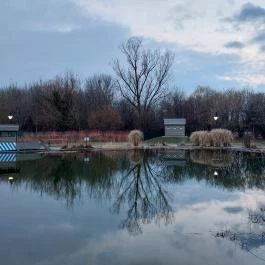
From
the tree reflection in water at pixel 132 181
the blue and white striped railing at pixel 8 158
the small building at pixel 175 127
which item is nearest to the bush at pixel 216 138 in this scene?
the small building at pixel 175 127

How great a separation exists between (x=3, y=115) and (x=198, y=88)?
35.6 meters

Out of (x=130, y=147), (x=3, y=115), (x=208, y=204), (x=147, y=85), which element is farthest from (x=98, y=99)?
(x=208, y=204)

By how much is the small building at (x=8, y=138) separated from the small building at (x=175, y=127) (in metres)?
19.1

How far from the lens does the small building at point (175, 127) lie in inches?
1737

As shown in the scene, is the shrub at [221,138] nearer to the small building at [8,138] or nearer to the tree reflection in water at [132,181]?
the tree reflection in water at [132,181]

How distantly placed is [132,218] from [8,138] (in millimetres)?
23323

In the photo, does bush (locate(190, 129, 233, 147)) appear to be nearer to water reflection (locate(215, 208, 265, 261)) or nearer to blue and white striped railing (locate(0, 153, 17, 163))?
blue and white striped railing (locate(0, 153, 17, 163))

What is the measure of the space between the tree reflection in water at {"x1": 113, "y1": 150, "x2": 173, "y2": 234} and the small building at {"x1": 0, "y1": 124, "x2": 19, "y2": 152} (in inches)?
589

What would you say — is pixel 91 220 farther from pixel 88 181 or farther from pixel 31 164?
pixel 31 164

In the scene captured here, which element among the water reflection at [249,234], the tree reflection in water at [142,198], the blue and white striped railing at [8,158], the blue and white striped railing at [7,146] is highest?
the blue and white striped railing at [7,146]

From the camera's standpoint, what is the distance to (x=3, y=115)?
48.7m

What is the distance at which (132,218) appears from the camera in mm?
9305

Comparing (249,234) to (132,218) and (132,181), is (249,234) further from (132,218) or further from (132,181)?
(132,181)

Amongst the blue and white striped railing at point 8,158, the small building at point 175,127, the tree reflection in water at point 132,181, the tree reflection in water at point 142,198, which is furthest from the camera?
the small building at point 175,127
